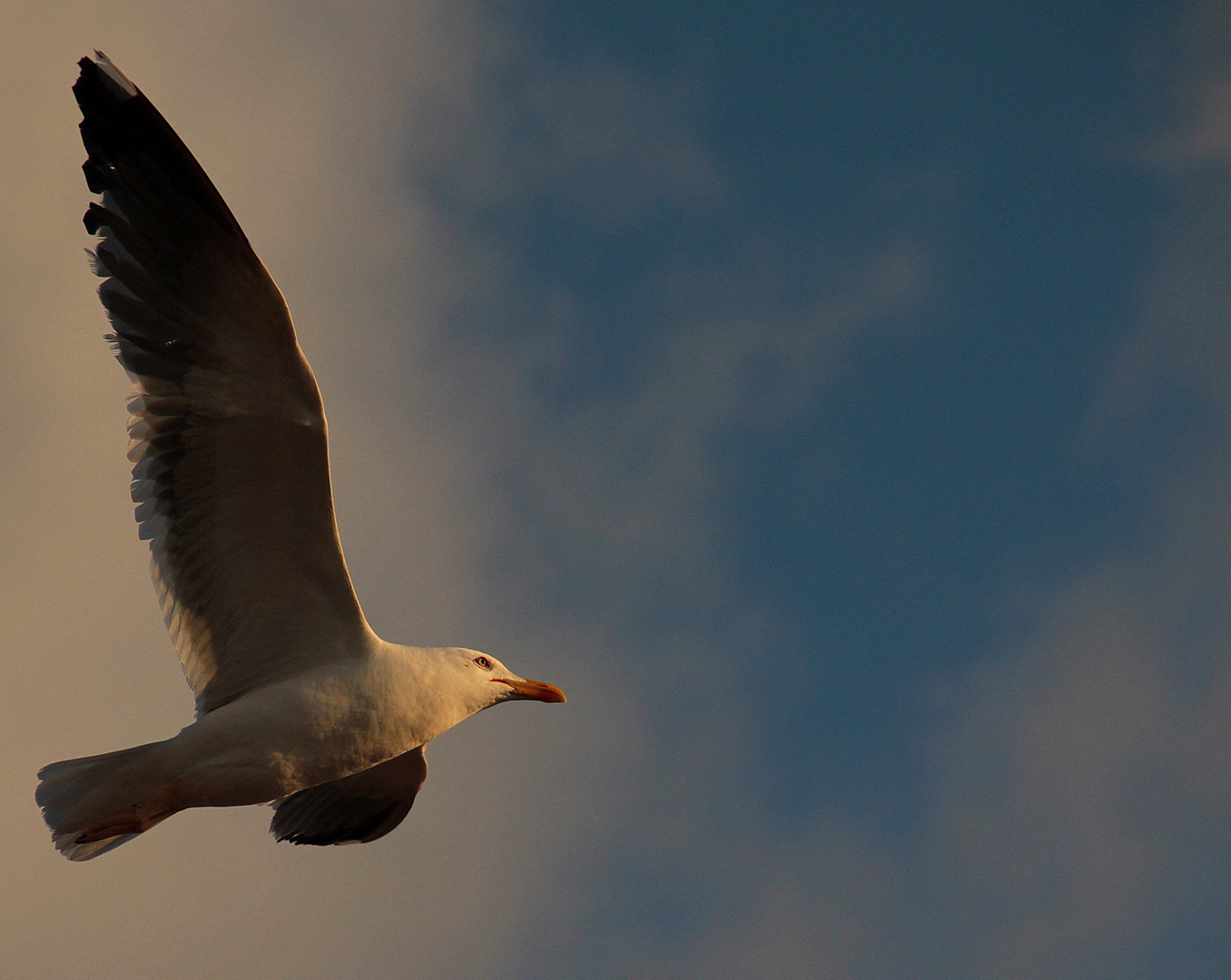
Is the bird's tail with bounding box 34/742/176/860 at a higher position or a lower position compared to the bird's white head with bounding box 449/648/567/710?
lower

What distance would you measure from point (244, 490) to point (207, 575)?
2.54 ft

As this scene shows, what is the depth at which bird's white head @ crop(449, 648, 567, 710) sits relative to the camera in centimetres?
908

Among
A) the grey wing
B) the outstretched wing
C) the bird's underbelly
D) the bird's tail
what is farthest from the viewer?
the grey wing

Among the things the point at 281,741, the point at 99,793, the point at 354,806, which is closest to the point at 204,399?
the point at 281,741

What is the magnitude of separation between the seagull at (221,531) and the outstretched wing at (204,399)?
12 millimetres

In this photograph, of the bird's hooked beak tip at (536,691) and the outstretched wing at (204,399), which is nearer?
the outstretched wing at (204,399)

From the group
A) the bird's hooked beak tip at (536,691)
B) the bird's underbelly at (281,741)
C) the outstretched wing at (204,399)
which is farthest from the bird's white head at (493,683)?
the outstretched wing at (204,399)

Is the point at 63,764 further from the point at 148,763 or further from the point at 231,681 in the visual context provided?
the point at 231,681

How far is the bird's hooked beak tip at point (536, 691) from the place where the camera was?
31.3ft

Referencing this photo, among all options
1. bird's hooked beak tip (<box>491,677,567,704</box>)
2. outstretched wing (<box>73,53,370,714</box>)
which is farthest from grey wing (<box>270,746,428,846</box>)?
outstretched wing (<box>73,53,370,714</box>)

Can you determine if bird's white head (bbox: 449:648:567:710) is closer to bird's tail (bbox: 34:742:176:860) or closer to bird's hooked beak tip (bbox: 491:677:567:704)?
bird's hooked beak tip (bbox: 491:677:567:704)

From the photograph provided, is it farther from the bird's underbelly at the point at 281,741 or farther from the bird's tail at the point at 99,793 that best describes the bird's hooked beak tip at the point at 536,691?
the bird's tail at the point at 99,793

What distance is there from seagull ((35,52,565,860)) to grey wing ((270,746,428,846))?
166 cm

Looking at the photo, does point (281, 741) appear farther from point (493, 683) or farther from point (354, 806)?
point (354, 806)
